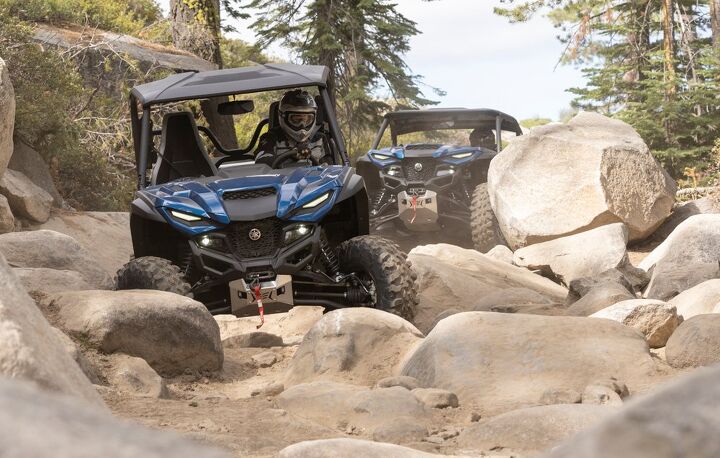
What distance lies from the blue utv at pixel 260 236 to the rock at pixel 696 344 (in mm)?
2155

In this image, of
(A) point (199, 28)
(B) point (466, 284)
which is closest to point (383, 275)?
(B) point (466, 284)

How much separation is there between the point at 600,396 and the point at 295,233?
10.6ft

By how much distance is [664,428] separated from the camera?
0.97 meters

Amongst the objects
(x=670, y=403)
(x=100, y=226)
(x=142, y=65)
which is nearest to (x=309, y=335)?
(x=670, y=403)

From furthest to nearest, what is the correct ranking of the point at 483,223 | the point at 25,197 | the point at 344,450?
the point at 483,223 < the point at 25,197 < the point at 344,450

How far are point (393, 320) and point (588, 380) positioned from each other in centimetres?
179

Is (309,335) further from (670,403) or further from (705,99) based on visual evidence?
(705,99)

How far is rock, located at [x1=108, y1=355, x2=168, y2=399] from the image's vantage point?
5.73m

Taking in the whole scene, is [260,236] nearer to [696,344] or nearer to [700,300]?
[696,344]

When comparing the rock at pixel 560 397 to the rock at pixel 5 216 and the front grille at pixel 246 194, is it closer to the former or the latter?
the front grille at pixel 246 194

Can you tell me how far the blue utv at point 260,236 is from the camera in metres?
7.69

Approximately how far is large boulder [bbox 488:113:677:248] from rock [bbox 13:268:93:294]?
8.09 meters

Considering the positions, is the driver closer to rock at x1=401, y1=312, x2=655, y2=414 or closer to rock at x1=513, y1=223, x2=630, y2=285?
rock at x1=401, y1=312, x2=655, y2=414

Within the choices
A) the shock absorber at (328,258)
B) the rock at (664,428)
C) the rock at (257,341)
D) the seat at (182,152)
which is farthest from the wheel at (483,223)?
the rock at (664,428)
